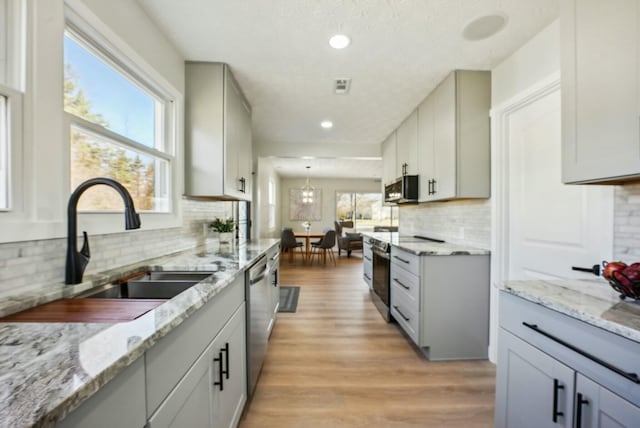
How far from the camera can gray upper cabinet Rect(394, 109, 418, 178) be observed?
10.3ft

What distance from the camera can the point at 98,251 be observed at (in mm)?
1338

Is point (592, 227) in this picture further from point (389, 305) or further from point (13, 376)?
point (13, 376)

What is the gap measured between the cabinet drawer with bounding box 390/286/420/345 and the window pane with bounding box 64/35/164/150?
2.41 meters

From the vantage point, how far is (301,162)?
6473 mm

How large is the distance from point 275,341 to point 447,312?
1.53 metres

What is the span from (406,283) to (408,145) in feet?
5.84

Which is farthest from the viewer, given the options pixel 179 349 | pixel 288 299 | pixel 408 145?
pixel 288 299

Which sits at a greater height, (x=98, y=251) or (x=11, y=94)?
(x=11, y=94)

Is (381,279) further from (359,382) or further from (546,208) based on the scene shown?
(546,208)

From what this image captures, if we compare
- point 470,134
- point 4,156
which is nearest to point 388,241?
point 470,134

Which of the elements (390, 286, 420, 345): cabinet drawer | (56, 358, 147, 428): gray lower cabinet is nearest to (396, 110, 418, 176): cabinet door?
(390, 286, 420, 345): cabinet drawer

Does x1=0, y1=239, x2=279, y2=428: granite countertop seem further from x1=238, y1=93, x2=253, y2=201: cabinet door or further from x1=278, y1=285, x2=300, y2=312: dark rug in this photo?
x1=278, y1=285, x2=300, y2=312: dark rug

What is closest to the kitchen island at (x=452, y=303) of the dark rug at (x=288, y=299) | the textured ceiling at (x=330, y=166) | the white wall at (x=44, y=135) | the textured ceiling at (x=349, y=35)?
the textured ceiling at (x=349, y=35)

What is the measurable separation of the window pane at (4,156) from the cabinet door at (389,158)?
3625 millimetres
